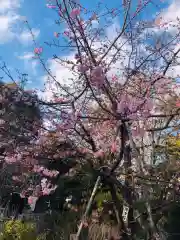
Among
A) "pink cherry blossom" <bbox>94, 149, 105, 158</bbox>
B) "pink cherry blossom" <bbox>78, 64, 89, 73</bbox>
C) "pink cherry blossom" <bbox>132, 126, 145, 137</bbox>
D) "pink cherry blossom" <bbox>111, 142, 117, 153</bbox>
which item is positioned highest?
"pink cherry blossom" <bbox>78, 64, 89, 73</bbox>

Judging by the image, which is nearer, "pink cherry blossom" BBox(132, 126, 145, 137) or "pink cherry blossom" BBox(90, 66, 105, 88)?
"pink cherry blossom" BBox(90, 66, 105, 88)

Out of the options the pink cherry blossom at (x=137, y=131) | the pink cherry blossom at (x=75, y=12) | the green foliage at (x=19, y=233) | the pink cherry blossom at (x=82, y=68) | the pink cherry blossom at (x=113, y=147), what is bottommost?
the green foliage at (x=19, y=233)

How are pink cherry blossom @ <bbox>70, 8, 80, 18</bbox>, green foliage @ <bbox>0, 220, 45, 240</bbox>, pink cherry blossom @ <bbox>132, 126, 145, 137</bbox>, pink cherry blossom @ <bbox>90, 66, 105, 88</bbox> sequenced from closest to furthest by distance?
pink cherry blossom @ <bbox>90, 66, 105, 88</bbox>
pink cherry blossom @ <bbox>70, 8, 80, 18</bbox>
pink cherry blossom @ <bbox>132, 126, 145, 137</bbox>
green foliage @ <bbox>0, 220, 45, 240</bbox>

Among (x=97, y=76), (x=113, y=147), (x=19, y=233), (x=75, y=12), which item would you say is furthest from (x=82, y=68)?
(x=19, y=233)

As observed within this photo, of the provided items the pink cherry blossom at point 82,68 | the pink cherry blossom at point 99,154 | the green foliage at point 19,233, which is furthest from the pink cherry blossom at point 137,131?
the green foliage at point 19,233

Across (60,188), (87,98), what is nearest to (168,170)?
(87,98)

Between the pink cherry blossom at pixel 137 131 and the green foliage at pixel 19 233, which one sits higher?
the pink cherry blossom at pixel 137 131

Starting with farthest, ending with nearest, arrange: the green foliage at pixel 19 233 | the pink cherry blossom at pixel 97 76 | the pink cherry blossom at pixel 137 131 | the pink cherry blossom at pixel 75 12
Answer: the green foliage at pixel 19 233
the pink cherry blossom at pixel 137 131
the pink cherry blossom at pixel 75 12
the pink cherry blossom at pixel 97 76

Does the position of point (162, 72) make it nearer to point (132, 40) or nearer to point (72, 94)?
point (132, 40)

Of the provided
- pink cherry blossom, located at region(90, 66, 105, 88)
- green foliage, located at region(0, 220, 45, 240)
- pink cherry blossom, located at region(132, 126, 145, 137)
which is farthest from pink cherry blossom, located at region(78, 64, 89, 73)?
green foliage, located at region(0, 220, 45, 240)

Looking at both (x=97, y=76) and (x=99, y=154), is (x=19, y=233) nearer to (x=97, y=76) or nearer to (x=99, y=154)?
(x=99, y=154)

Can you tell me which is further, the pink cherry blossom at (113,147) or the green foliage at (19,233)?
the green foliage at (19,233)

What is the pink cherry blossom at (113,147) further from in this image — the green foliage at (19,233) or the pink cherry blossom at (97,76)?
the green foliage at (19,233)

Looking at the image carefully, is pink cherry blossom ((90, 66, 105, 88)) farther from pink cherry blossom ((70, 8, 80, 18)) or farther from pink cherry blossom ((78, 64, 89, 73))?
pink cherry blossom ((70, 8, 80, 18))
